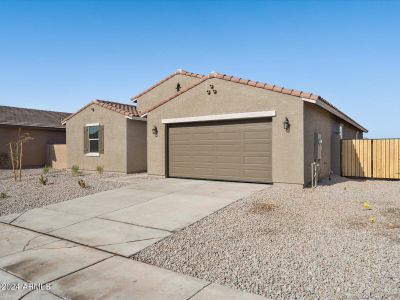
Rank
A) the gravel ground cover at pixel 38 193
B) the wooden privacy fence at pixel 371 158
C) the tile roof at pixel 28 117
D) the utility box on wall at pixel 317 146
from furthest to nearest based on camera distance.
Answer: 1. the tile roof at pixel 28 117
2. the wooden privacy fence at pixel 371 158
3. the utility box on wall at pixel 317 146
4. the gravel ground cover at pixel 38 193

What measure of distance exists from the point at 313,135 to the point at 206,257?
8.04 m

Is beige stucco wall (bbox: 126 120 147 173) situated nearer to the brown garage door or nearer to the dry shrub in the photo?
the brown garage door

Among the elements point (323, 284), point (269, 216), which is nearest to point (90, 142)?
point (269, 216)

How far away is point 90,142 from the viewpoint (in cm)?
1619

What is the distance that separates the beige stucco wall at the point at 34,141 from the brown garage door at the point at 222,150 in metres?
13.2

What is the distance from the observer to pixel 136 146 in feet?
50.1

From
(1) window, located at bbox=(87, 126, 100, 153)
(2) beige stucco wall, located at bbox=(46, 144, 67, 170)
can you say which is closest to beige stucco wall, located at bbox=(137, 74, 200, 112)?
(1) window, located at bbox=(87, 126, 100, 153)

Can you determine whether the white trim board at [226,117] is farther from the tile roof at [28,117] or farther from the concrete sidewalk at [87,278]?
the tile roof at [28,117]

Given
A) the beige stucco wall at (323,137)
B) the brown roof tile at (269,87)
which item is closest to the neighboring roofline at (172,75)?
the brown roof tile at (269,87)

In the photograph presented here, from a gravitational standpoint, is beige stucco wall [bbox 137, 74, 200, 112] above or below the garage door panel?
above

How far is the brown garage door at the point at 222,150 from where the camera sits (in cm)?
1044

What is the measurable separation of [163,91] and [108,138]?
17.5 ft

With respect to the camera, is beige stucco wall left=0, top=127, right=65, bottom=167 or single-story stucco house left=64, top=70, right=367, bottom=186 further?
beige stucco wall left=0, top=127, right=65, bottom=167

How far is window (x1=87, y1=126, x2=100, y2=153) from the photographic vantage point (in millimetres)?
15867
